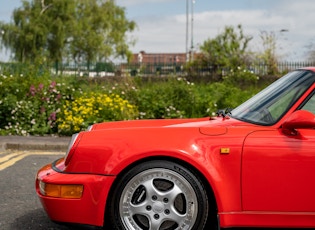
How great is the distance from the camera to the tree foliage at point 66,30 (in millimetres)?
47594

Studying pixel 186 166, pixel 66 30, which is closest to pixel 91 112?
pixel 186 166

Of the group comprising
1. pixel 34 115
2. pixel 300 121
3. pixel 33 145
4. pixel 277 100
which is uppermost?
pixel 277 100

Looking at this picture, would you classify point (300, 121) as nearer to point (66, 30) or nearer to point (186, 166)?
point (186, 166)

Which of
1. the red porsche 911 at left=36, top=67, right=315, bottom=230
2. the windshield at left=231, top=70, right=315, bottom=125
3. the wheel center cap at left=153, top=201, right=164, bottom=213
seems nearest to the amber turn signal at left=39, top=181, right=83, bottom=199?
the red porsche 911 at left=36, top=67, right=315, bottom=230

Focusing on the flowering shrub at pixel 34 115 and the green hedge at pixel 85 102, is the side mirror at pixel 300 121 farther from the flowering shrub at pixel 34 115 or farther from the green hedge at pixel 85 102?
the flowering shrub at pixel 34 115

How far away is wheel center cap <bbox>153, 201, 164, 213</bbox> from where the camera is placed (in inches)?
137

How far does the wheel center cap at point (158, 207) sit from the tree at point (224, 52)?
17.0 m

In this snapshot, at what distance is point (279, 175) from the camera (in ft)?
11.1

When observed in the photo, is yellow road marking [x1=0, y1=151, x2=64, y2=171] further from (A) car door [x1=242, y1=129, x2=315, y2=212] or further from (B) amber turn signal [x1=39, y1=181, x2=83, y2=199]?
(A) car door [x1=242, y1=129, x2=315, y2=212]

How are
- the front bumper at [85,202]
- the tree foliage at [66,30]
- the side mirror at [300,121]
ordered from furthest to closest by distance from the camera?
the tree foliage at [66,30], the front bumper at [85,202], the side mirror at [300,121]

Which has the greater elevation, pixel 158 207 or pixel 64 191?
pixel 64 191

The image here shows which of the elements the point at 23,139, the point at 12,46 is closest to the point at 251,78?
the point at 23,139

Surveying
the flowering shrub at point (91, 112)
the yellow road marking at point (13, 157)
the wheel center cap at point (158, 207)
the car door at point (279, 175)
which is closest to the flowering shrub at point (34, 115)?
the flowering shrub at point (91, 112)

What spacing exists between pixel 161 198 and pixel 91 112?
26.4 feet
